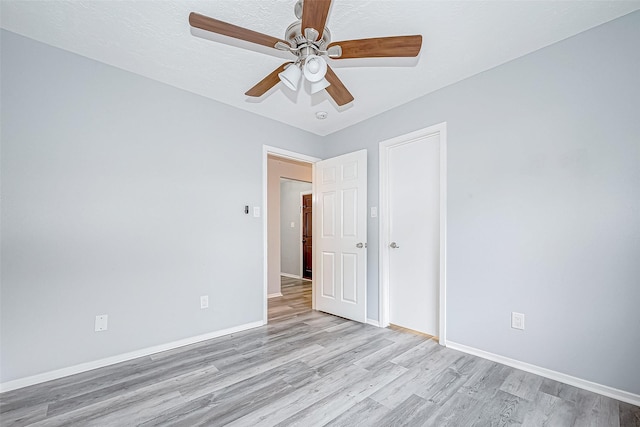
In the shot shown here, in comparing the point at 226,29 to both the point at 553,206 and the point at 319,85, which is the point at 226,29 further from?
the point at 553,206

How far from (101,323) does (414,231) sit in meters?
3.01

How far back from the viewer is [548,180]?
215 centimetres

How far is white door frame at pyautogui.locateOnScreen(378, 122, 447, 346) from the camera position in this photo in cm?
271

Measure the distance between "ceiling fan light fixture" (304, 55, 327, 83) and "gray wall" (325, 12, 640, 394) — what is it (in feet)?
5.46

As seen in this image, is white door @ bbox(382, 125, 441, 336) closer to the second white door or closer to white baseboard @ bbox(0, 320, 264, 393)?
the second white door

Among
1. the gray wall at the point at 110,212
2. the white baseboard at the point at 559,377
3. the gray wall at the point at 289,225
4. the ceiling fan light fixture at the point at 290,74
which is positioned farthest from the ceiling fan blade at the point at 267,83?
the gray wall at the point at 289,225

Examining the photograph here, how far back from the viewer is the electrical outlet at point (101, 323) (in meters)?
2.30

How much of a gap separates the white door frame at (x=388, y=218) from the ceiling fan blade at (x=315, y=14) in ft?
5.83

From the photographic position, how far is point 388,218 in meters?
3.31

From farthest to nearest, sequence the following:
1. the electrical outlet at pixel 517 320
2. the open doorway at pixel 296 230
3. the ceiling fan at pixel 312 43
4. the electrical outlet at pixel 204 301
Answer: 1. the open doorway at pixel 296 230
2. the electrical outlet at pixel 204 301
3. the electrical outlet at pixel 517 320
4. the ceiling fan at pixel 312 43

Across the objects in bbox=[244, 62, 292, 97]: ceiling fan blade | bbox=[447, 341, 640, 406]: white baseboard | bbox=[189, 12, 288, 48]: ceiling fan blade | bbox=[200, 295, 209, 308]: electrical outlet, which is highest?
bbox=[189, 12, 288, 48]: ceiling fan blade

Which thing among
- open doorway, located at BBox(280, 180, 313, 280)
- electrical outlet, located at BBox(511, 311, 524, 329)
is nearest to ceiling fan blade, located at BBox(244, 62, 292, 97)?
electrical outlet, located at BBox(511, 311, 524, 329)

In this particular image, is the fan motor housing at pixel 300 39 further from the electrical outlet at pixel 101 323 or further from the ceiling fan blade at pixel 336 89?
the electrical outlet at pixel 101 323

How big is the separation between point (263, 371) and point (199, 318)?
1.01 metres
